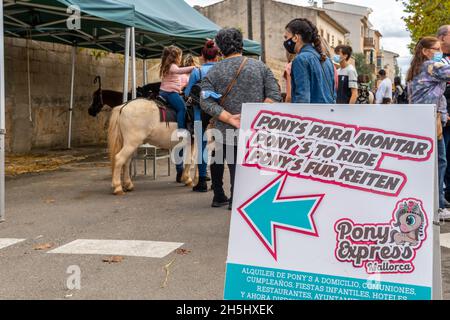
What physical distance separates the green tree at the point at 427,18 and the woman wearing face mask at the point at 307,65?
17.5m

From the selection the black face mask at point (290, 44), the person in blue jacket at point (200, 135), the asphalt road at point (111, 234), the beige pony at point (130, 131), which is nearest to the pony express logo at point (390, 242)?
the asphalt road at point (111, 234)

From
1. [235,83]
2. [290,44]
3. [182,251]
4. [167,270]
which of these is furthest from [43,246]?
[290,44]

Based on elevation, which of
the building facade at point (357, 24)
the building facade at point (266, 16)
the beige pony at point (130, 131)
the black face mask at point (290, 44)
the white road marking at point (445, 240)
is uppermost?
the building facade at point (357, 24)

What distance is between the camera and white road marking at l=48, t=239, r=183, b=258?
5.18m

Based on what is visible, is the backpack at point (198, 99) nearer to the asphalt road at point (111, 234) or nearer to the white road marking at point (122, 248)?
the asphalt road at point (111, 234)

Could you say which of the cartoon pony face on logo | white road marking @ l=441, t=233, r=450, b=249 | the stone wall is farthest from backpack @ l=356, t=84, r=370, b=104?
the cartoon pony face on logo

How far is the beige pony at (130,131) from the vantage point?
8422 mm

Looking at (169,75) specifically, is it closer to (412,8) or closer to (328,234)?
(328,234)

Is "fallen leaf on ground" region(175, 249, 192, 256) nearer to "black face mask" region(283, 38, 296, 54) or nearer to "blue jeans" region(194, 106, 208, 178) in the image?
"black face mask" region(283, 38, 296, 54)

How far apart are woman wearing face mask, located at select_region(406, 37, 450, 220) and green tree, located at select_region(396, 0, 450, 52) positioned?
52.1 ft

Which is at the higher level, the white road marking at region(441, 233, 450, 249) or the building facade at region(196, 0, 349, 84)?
the building facade at region(196, 0, 349, 84)

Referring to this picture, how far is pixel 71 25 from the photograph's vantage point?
38.7 ft

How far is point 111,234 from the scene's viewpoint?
19.6 feet

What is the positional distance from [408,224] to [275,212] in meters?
0.66
